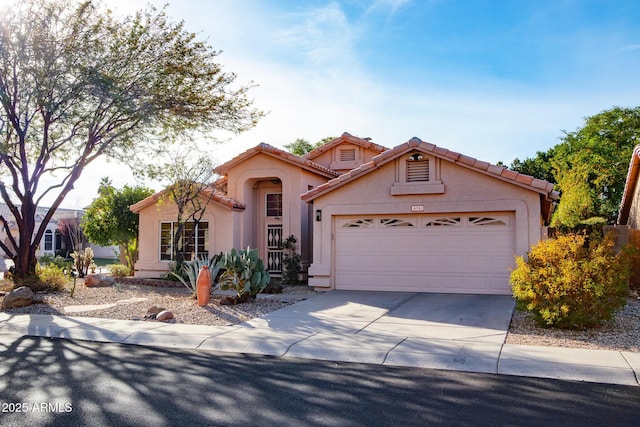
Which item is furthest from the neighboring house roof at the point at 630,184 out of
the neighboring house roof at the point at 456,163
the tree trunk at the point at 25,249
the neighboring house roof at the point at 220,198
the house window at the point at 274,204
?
the tree trunk at the point at 25,249

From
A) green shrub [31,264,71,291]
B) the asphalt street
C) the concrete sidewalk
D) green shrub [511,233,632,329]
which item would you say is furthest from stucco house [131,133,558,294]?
the asphalt street

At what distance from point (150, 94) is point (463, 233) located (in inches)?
368

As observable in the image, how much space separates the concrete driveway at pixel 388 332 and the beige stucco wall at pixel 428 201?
80.9 inches

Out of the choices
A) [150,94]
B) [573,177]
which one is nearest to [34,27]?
[150,94]

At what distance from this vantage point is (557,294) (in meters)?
8.73

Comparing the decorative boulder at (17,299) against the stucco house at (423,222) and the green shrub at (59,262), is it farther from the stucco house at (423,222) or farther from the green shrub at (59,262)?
the stucco house at (423,222)

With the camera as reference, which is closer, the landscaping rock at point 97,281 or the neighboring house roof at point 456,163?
the neighboring house roof at point 456,163

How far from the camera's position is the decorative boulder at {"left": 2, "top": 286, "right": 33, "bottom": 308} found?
12148mm

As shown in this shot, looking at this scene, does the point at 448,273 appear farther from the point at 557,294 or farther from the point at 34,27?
the point at 34,27

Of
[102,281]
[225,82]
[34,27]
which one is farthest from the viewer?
[102,281]

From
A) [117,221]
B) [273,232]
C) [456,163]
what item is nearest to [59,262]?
[117,221]

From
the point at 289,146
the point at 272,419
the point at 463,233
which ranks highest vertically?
the point at 289,146

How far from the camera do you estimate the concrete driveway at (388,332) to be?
7383mm

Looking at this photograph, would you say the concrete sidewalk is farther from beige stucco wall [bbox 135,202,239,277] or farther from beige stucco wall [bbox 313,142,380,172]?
beige stucco wall [bbox 313,142,380,172]
